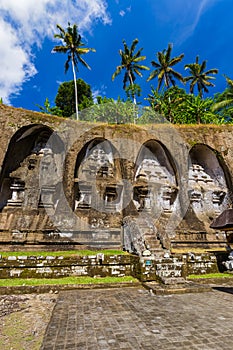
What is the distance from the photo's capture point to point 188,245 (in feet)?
44.4

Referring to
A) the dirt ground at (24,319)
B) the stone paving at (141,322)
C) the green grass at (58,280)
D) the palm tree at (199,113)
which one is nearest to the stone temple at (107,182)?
the green grass at (58,280)

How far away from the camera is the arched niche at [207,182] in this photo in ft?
54.4

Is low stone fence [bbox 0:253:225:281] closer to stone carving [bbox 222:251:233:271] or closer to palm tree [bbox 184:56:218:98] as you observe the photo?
stone carving [bbox 222:251:233:271]

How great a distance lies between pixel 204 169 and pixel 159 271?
1215 centimetres

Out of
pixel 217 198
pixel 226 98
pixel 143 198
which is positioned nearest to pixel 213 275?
pixel 143 198

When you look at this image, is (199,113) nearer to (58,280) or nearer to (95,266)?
(95,266)

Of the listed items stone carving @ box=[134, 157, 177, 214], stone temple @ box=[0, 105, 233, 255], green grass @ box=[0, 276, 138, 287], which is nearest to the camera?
green grass @ box=[0, 276, 138, 287]

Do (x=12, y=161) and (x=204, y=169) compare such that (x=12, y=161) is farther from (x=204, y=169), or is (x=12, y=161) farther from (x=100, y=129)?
(x=204, y=169)

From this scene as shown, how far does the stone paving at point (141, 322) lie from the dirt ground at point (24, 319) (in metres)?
0.21

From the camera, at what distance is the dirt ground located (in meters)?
3.54

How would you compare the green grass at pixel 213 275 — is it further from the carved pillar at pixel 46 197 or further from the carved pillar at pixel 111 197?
the carved pillar at pixel 46 197

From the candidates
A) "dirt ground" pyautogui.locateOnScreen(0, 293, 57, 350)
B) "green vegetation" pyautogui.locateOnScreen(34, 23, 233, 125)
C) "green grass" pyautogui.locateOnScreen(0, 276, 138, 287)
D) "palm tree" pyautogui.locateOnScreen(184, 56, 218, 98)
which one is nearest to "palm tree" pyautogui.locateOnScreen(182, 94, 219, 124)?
"green vegetation" pyautogui.locateOnScreen(34, 23, 233, 125)

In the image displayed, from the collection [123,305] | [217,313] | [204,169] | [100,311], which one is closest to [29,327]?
[100,311]

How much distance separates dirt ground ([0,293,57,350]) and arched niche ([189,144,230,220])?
42.0 ft
